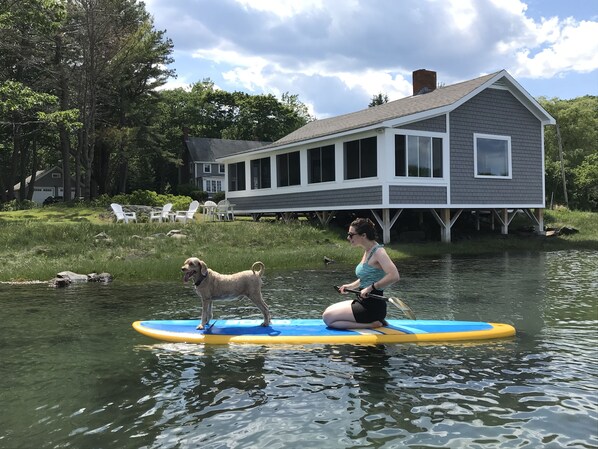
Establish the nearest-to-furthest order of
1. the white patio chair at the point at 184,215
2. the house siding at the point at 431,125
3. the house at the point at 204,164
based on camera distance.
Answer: the house siding at the point at 431,125 < the white patio chair at the point at 184,215 < the house at the point at 204,164

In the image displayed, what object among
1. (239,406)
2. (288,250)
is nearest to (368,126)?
(288,250)

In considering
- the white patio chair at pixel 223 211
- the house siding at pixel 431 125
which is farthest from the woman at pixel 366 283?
the white patio chair at pixel 223 211

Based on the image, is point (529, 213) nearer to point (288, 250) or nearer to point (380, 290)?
point (288, 250)

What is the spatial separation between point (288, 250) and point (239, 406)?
12.8 metres

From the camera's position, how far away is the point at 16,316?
896 cm

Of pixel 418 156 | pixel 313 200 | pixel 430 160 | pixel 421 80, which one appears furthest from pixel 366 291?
pixel 421 80

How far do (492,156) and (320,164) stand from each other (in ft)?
22.4

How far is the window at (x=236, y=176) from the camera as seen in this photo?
27672 mm

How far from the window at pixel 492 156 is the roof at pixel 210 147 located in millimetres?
34299

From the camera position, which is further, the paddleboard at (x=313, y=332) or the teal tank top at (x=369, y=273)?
the paddleboard at (x=313, y=332)

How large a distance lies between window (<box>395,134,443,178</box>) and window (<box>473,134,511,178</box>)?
188 centimetres

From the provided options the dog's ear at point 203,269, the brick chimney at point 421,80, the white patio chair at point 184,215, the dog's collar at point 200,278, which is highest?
the brick chimney at point 421,80

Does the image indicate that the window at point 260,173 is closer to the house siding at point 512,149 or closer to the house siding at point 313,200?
the house siding at point 313,200

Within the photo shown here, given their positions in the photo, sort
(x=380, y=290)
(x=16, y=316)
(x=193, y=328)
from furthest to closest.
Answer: (x=16, y=316)
(x=193, y=328)
(x=380, y=290)
